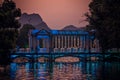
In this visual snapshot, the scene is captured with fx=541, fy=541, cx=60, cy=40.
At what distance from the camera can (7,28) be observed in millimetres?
A: 72312

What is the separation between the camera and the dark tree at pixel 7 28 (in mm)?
70062

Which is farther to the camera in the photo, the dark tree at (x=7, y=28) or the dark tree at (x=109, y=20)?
the dark tree at (x=7, y=28)

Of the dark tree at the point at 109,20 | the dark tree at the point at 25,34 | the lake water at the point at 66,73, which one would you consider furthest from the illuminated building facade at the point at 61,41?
the dark tree at the point at 109,20

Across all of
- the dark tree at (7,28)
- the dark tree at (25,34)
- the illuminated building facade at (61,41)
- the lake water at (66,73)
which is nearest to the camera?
the lake water at (66,73)

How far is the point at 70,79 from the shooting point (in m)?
52.8

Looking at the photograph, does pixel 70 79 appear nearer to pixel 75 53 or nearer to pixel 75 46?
pixel 75 53

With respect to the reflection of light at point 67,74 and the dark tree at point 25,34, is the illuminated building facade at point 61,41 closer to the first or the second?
the dark tree at point 25,34

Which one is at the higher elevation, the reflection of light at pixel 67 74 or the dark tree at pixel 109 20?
the dark tree at pixel 109 20

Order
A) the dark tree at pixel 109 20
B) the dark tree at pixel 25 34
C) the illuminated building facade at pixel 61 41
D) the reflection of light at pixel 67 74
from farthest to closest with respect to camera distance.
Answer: the illuminated building facade at pixel 61 41, the dark tree at pixel 25 34, the reflection of light at pixel 67 74, the dark tree at pixel 109 20

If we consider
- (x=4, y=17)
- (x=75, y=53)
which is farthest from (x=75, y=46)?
(x=4, y=17)

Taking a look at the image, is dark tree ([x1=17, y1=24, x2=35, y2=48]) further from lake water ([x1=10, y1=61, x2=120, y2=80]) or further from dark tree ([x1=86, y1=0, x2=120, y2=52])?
dark tree ([x1=86, y1=0, x2=120, y2=52])

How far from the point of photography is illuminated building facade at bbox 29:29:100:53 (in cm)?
10956

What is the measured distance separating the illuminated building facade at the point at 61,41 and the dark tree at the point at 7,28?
3173cm

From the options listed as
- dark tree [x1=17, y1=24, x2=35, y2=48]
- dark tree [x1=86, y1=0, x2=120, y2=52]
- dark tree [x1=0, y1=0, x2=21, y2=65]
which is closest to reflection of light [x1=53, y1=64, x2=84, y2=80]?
dark tree [x1=86, y1=0, x2=120, y2=52]
